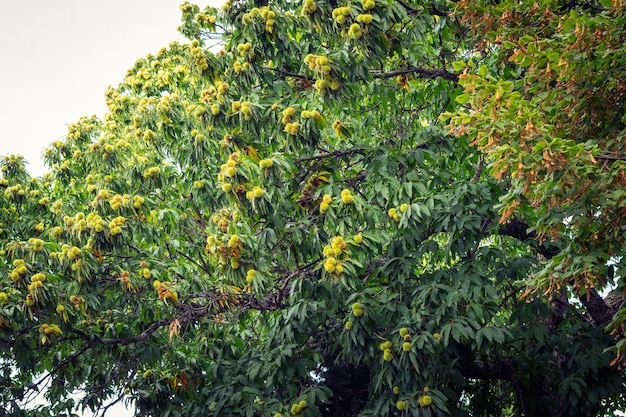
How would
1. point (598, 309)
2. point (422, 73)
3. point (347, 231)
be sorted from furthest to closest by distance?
point (598, 309), point (422, 73), point (347, 231)

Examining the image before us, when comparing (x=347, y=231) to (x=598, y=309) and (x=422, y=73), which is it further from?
(x=598, y=309)

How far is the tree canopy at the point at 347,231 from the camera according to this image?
4.29 meters

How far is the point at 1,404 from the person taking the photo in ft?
21.5

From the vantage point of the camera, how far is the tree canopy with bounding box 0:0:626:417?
4.29 metres

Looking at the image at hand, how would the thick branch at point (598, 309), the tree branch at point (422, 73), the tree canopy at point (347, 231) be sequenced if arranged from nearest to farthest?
the tree canopy at point (347, 231) → the tree branch at point (422, 73) → the thick branch at point (598, 309)

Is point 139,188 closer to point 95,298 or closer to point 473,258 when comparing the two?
point 95,298

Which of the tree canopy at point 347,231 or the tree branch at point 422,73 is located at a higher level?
the tree branch at point 422,73

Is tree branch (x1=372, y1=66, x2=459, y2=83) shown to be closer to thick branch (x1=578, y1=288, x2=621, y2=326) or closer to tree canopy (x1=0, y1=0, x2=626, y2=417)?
tree canopy (x1=0, y1=0, x2=626, y2=417)

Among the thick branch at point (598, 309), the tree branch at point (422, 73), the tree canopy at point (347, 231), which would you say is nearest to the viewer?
the tree canopy at point (347, 231)

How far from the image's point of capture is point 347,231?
5.50 metres

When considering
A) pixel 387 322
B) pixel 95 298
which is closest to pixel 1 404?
pixel 95 298

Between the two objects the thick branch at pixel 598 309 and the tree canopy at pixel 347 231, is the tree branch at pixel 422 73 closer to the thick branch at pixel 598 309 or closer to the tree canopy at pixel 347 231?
the tree canopy at pixel 347 231

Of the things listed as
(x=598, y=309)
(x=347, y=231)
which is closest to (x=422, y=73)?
(x=347, y=231)

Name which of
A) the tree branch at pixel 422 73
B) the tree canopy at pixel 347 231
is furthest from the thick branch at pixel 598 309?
the tree branch at pixel 422 73
